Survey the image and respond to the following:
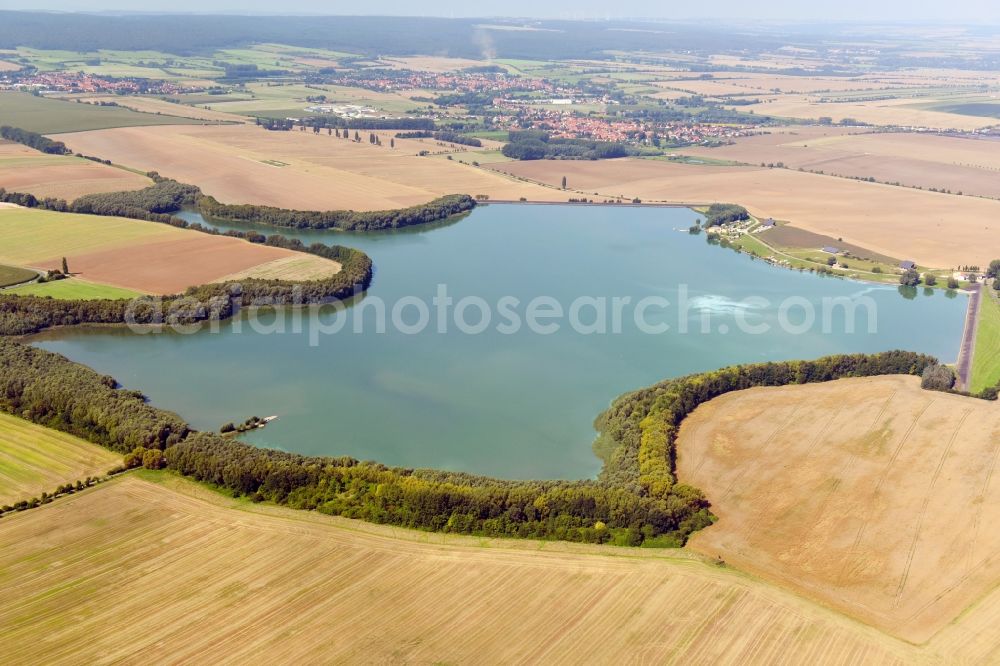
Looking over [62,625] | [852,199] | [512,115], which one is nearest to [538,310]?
[62,625]

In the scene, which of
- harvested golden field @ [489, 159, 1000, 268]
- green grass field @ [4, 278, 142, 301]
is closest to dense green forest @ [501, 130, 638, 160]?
harvested golden field @ [489, 159, 1000, 268]

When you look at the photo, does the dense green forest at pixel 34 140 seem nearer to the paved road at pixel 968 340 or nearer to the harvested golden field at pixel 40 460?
the harvested golden field at pixel 40 460

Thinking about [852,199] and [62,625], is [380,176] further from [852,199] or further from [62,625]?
[62,625]

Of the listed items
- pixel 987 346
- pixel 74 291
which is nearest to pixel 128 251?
pixel 74 291

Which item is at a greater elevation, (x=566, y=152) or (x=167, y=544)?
(x=566, y=152)

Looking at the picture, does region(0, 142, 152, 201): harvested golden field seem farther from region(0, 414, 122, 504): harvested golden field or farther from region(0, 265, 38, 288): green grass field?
region(0, 414, 122, 504): harvested golden field

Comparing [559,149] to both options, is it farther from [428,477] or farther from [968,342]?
[428,477]

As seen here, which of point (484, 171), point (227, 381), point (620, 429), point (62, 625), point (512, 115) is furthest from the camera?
point (512, 115)

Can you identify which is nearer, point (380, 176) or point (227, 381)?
point (227, 381)
